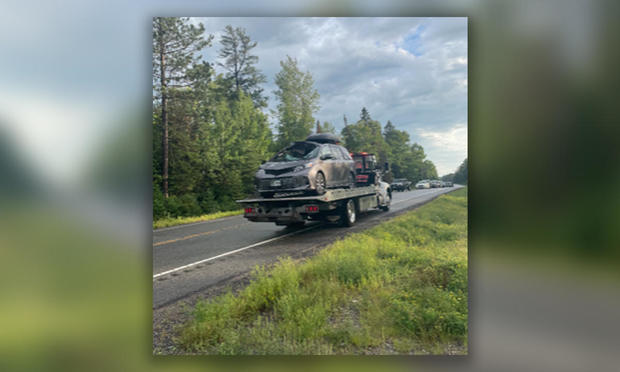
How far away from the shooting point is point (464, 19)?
157 inches

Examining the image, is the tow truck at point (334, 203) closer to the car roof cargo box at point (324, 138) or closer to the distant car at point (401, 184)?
the distant car at point (401, 184)

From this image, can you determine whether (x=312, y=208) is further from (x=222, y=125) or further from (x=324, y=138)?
(x=222, y=125)

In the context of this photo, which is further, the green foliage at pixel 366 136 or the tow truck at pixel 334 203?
the tow truck at pixel 334 203

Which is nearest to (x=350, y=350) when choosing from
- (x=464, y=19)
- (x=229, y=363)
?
(x=229, y=363)

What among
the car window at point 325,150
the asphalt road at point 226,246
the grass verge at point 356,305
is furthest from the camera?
the car window at point 325,150

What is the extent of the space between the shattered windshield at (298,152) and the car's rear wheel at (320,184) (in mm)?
242

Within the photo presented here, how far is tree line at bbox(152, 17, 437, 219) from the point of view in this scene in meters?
4.08

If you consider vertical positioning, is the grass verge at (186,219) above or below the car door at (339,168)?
below

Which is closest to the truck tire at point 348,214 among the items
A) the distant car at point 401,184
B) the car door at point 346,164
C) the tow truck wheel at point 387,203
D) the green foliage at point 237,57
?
the car door at point 346,164

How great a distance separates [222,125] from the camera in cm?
424
